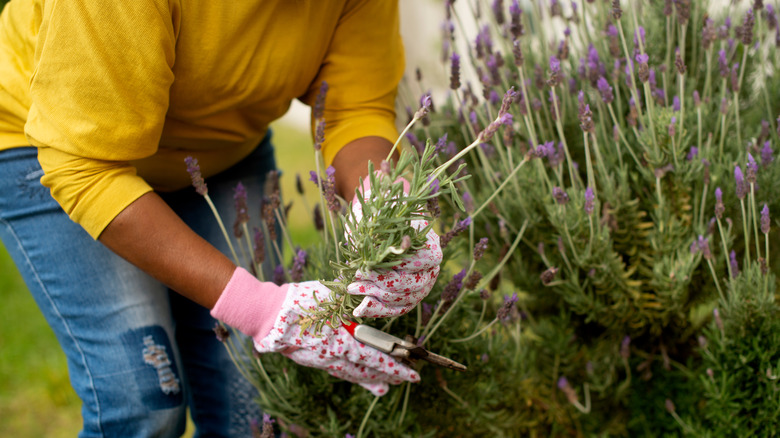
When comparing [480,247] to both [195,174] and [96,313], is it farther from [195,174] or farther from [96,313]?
[96,313]

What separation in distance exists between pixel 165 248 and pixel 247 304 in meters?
0.21

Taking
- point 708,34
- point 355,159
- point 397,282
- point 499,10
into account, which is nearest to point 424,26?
point 499,10

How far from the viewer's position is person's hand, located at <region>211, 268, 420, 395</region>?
1353 millimetres

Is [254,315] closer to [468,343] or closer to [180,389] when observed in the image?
[180,389]

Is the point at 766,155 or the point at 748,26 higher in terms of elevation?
the point at 748,26

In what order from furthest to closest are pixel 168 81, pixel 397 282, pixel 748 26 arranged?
pixel 748 26
pixel 168 81
pixel 397 282

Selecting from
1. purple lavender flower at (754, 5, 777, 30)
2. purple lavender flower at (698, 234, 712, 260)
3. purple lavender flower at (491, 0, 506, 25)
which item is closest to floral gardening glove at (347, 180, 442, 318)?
purple lavender flower at (698, 234, 712, 260)

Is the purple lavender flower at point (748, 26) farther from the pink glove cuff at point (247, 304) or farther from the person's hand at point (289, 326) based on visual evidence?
the pink glove cuff at point (247, 304)

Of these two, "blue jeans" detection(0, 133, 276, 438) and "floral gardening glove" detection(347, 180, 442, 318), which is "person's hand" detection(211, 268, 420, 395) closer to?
"floral gardening glove" detection(347, 180, 442, 318)

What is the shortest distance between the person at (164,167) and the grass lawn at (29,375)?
1.17 meters

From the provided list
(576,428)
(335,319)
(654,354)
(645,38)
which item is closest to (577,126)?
(645,38)

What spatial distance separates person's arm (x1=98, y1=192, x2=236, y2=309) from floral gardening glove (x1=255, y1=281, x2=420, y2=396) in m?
0.15

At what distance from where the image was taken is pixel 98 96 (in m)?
1.27

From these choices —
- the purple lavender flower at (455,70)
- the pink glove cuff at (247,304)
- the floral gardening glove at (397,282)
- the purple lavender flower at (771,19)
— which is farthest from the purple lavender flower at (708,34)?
the pink glove cuff at (247,304)
